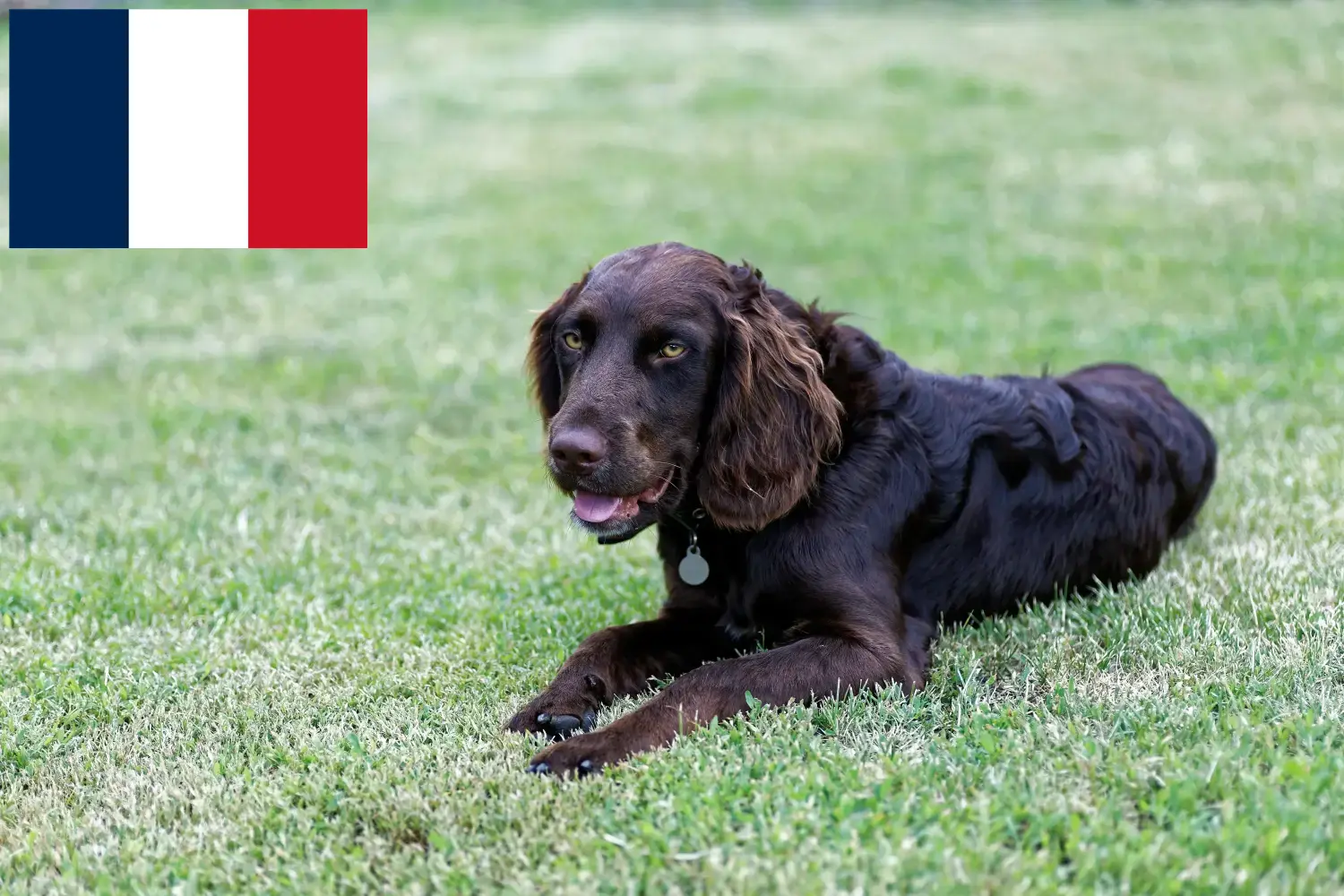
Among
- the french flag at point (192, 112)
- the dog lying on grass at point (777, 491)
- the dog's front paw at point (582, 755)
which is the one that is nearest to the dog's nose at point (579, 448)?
the dog lying on grass at point (777, 491)

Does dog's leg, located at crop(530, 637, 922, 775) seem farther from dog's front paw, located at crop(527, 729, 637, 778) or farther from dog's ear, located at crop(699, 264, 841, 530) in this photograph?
dog's ear, located at crop(699, 264, 841, 530)

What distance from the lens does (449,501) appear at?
7.08 m

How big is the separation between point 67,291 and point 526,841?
10.4 meters

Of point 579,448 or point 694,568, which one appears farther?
point 694,568

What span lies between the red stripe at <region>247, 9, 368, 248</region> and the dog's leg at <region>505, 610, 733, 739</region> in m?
6.38

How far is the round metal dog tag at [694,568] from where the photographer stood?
181 inches

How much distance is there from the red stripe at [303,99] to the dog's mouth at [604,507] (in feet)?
21.2

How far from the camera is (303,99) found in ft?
32.6

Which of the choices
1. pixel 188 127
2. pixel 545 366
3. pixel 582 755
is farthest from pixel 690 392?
pixel 188 127

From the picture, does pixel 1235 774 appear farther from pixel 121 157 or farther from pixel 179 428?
pixel 121 157

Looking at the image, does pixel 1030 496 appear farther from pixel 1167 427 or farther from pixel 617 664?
pixel 617 664

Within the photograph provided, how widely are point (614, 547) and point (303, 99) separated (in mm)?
5228

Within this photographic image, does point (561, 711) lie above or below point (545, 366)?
below

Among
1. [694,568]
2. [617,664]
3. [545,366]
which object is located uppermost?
[545,366]
